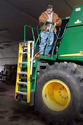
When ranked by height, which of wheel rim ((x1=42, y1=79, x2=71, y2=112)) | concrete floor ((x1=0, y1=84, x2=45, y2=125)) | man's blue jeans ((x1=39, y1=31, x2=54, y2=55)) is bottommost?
concrete floor ((x1=0, y1=84, x2=45, y2=125))

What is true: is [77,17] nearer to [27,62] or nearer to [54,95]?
[27,62]

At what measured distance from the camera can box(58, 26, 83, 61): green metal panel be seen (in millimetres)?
3912

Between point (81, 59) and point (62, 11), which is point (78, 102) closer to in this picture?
point (81, 59)

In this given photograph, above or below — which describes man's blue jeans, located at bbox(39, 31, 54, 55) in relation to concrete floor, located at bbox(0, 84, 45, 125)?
above

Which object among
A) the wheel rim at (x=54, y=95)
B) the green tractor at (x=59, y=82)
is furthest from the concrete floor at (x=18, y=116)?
the wheel rim at (x=54, y=95)

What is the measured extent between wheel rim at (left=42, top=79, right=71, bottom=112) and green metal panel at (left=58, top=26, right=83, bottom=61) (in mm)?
755

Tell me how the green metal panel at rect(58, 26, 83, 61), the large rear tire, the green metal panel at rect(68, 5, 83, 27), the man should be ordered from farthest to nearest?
the man, the green metal panel at rect(68, 5, 83, 27), the green metal panel at rect(58, 26, 83, 61), the large rear tire

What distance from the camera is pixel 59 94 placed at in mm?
3984

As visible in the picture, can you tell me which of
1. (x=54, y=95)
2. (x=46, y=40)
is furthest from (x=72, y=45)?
(x=54, y=95)

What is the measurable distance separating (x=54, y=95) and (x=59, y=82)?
58cm

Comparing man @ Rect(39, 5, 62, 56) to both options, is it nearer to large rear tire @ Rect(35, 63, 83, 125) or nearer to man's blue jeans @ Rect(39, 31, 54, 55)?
man's blue jeans @ Rect(39, 31, 54, 55)

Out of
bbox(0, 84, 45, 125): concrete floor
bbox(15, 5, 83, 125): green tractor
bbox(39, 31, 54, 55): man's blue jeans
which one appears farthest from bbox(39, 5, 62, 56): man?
bbox(0, 84, 45, 125): concrete floor

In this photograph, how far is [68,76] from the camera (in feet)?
11.5

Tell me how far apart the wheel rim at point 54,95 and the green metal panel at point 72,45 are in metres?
0.76
